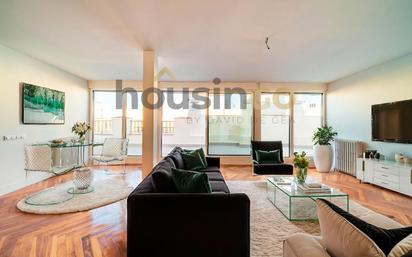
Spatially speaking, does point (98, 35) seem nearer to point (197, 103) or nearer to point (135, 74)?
point (135, 74)

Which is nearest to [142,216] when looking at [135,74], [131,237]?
[131,237]

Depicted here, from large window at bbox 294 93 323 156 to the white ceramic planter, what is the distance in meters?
0.84

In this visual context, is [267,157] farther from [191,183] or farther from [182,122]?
[191,183]

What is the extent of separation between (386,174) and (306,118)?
297cm

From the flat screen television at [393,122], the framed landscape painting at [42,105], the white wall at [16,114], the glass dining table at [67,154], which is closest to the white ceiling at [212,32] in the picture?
the white wall at [16,114]

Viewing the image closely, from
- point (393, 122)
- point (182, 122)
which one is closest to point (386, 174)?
point (393, 122)

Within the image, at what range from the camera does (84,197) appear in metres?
3.60

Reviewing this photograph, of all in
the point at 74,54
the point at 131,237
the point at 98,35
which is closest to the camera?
the point at 131,237

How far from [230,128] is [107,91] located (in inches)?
155

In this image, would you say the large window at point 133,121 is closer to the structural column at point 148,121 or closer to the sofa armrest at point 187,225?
the structural column at point 148,121

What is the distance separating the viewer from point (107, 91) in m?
6.79

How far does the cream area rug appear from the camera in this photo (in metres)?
2.17

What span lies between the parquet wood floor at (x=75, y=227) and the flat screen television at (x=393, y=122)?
1.07m

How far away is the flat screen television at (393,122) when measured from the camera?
3.99m
